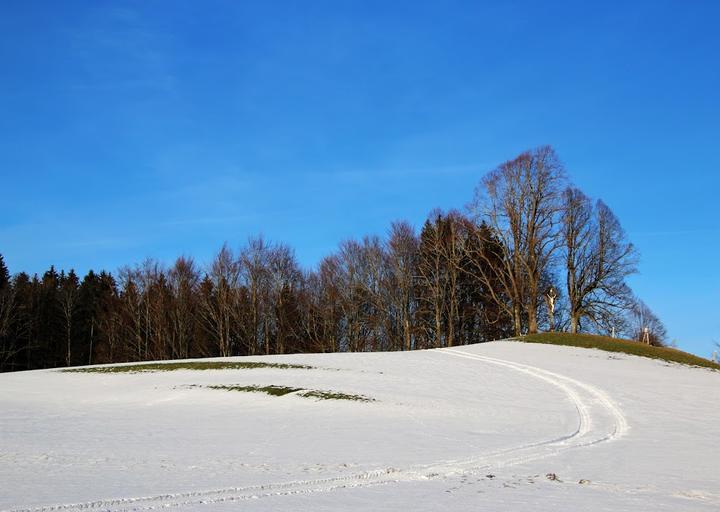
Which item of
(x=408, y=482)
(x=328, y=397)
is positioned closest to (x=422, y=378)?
(x=328, y=397)

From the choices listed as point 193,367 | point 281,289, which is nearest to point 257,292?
point 281,289

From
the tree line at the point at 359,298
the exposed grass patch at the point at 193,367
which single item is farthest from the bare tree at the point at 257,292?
the exposed grass patch at the point at 193,367

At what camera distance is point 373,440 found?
47.4 ft

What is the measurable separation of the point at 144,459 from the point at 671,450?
11718 millimetres

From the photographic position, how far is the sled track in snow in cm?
788

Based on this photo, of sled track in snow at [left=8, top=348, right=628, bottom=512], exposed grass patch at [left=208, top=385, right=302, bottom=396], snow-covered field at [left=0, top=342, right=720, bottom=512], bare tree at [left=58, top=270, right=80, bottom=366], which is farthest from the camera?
bare tree at [left=58, top=270, right=80, bottom=366]

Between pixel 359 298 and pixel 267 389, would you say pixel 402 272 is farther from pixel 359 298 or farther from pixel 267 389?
pixel 267 389

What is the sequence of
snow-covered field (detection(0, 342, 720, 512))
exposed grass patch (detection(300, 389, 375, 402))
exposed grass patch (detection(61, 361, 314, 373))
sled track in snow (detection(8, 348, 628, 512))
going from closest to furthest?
sled track in snow (detection(8, 348, 628, 512)) < snow-covered field (detection(0, 342, 720, 512)) < exposed grass patch (detection(300, 389, 375, 402)) < exposed grass patch (detection(61, 361, 314, 373))

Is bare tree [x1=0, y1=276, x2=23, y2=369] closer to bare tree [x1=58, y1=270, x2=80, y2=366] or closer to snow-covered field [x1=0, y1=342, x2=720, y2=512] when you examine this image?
bare tree [x1=58, y1=270, x2=80, y2=366]

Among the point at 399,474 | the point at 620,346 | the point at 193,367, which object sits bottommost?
the point at 399,474

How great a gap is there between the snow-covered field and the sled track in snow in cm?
4

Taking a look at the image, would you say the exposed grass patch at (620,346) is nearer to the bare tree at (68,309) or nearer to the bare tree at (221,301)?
the bare tree at (221,301)

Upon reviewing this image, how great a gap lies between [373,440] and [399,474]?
4398 mm

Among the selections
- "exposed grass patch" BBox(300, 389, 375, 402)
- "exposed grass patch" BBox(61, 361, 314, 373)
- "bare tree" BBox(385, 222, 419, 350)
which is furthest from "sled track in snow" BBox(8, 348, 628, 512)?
"bare tree" BBox(385, 222, 419, 350)
